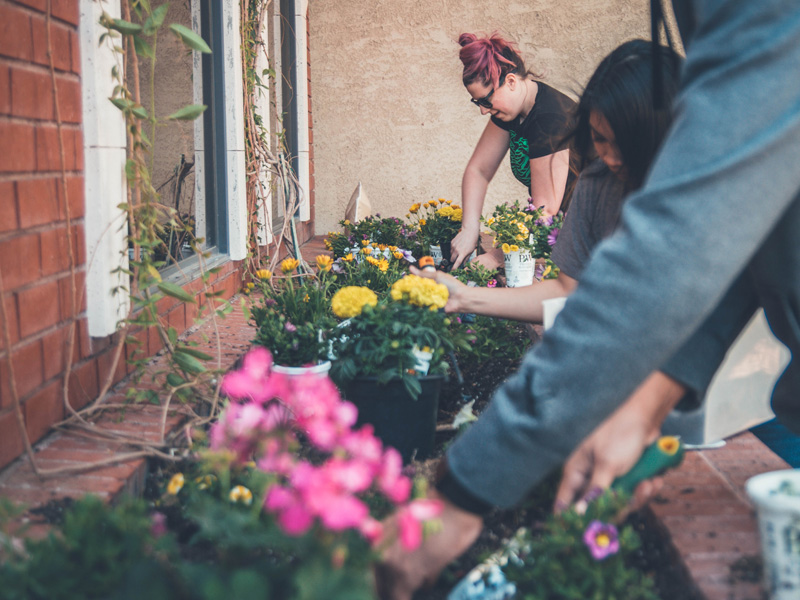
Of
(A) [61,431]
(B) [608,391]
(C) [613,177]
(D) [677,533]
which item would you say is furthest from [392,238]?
(B) [608,391]

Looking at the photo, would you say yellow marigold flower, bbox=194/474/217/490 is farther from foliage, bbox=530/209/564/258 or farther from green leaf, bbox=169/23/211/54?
foliage, bbox=530/209/564/258

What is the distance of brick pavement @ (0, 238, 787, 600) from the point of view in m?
1.23

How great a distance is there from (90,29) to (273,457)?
145 cm

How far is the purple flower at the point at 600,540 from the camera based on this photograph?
102cm

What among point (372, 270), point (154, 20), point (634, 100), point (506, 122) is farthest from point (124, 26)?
point (506, 122)

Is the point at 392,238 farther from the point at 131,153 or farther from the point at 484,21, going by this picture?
the point at 484,21

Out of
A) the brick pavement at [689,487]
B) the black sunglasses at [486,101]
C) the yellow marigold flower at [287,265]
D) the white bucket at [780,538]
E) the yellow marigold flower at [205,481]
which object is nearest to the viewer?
the white bucket at [780,538]

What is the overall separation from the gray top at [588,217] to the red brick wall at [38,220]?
136 cm

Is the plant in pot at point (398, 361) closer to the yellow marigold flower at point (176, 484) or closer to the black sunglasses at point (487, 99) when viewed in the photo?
the yellow marigold flower at point (176, 484)

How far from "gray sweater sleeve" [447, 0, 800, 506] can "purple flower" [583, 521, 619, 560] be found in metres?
0.26

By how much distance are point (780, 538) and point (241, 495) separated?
0.92 metres

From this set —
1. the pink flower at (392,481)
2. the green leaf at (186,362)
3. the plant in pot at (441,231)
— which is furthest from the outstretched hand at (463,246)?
the pink flower at (392,481)

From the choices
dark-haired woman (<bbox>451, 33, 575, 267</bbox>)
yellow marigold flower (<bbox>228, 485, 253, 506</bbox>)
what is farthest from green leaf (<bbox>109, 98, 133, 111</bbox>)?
dark-haired woman (<bbox>451, 33, 575, 267</bbox>)

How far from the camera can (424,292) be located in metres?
1.82
